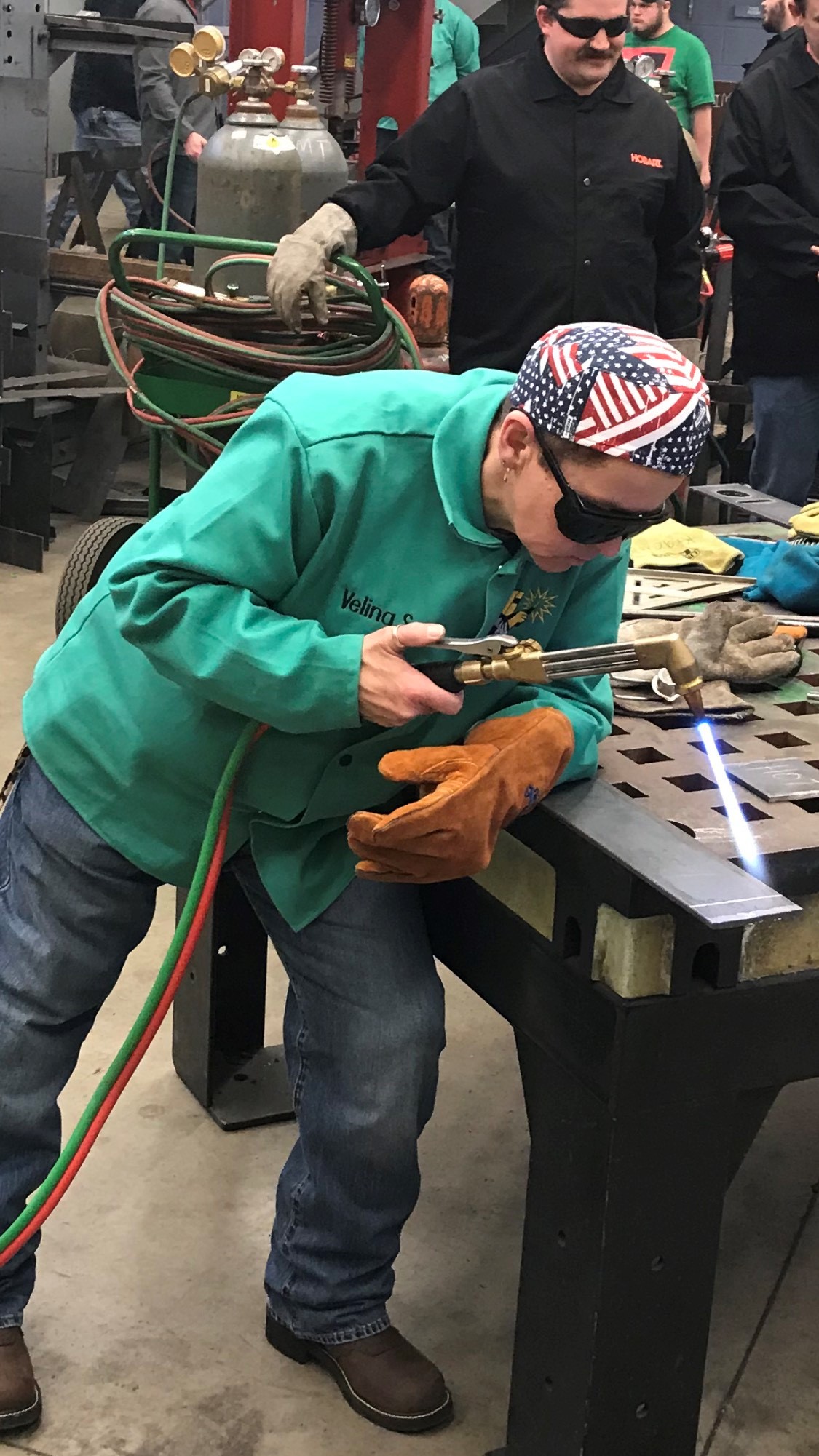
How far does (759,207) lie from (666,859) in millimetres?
2840

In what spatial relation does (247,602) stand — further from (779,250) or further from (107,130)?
(107,130)

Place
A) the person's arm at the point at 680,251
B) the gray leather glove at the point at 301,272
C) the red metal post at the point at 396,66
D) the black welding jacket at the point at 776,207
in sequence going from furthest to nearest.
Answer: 1. the red metal post at the point at 396,66
2. the black welding jacket at the point at 776,207
3. the person's arm at the point at 680,251
4. the gray leather glove at the point at 301,272

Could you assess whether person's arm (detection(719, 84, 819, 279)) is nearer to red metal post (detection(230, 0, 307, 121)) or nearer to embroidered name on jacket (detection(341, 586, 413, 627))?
red metal post (detection(230, 0, 307, 121))

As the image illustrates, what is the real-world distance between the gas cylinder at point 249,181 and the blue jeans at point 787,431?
123 centimetres

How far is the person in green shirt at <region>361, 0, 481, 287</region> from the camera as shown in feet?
19.6

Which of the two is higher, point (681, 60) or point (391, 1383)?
point (681, 60)

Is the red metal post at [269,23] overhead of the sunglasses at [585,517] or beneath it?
overhead

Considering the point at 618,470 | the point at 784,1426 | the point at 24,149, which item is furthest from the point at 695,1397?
the point at 24,149

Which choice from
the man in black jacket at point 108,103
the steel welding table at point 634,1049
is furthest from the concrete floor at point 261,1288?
the man in black jacket at point 108,103

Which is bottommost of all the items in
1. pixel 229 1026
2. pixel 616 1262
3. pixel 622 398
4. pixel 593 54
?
pixel 229 1026

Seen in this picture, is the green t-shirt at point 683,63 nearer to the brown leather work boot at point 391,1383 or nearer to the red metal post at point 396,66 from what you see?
the red metal post at point 396,66

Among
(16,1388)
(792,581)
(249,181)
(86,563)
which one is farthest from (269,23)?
(16,1388)

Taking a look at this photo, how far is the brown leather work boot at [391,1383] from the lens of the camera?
6.14ft

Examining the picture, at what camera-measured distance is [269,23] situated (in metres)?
4.77
